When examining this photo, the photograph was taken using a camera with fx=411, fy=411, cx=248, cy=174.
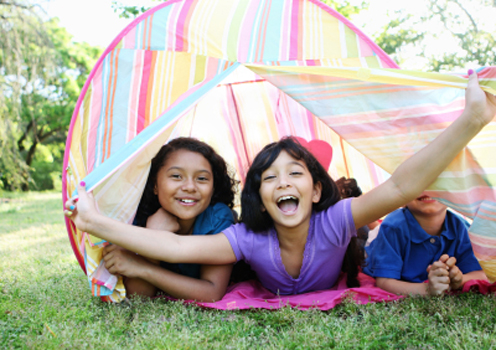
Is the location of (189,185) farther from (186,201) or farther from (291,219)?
(291,219)

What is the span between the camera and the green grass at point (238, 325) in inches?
59.8

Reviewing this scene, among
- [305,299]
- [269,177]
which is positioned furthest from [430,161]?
[305,299]

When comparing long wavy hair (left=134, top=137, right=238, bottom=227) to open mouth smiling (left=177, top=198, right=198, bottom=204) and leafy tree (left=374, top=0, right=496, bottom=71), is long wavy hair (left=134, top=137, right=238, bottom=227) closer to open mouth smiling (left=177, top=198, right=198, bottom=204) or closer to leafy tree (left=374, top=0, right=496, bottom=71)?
open mouth smiling (left=177, top=198, right=198, bottom=204)

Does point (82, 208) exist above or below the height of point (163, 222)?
above

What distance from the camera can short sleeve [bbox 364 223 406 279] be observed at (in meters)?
2.27

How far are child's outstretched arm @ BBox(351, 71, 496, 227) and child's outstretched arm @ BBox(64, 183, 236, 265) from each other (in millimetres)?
716

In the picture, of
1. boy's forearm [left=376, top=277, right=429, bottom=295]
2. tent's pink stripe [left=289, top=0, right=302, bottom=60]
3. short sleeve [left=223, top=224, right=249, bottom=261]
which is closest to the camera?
boy's forearm [left=376, top=277, right=429, bottom=295]

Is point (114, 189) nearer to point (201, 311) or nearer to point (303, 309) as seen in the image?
Result: point (201, 311)

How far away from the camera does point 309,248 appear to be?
85.0 inches

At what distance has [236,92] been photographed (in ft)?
11.8

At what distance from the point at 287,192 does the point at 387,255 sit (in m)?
0.72

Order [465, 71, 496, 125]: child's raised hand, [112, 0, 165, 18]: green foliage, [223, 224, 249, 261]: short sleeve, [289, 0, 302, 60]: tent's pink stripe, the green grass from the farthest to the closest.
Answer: [112, 0, 165, 18]: green foliage, [289, 0, 302, 60]: tent's pink stripe, [223, 224, 249, 261]: short sleeve, [465, 71, 496, 125]: child's raised hand, the green grass

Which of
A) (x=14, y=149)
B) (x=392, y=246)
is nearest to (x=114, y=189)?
(x=392, y=246)

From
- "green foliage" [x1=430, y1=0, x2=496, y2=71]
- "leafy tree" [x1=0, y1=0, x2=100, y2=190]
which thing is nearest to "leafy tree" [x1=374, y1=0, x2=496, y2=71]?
"green foliage" [x1=430, y1=0, x2=496, y2=71]
